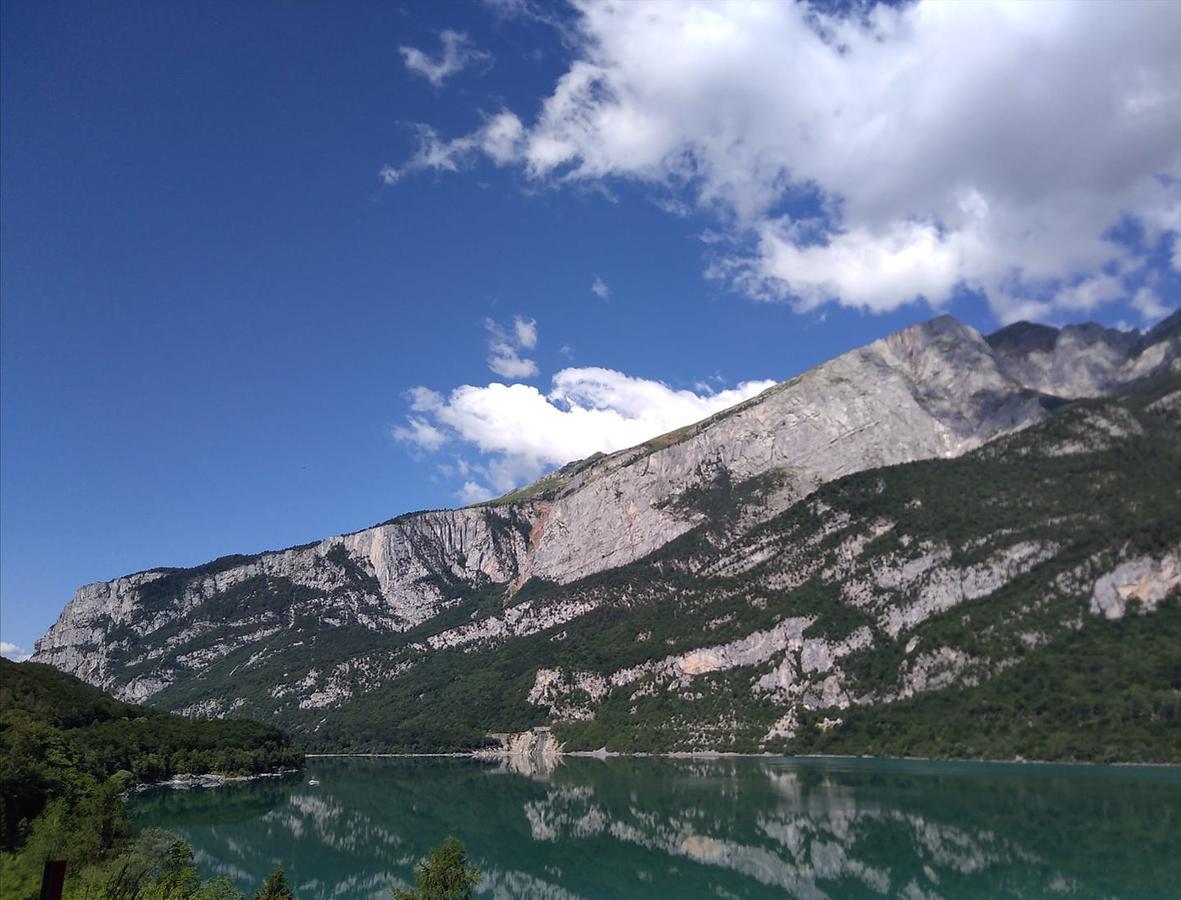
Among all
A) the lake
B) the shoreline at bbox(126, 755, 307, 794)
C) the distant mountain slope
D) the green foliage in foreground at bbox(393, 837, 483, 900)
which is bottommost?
the lake

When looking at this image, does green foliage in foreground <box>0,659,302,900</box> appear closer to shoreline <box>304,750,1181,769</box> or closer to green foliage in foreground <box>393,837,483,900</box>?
green foliage in foreground <box>393,837,483,900</box>

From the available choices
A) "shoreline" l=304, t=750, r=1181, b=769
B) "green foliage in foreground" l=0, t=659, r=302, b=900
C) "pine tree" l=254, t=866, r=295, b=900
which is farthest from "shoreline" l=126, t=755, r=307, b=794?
"pine tree" l=254, t=866, r=295, b=900

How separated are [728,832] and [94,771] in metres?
60.5

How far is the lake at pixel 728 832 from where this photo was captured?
189 feet

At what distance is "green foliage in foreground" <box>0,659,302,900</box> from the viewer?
34.7 m

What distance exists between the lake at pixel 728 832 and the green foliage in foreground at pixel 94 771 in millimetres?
7099

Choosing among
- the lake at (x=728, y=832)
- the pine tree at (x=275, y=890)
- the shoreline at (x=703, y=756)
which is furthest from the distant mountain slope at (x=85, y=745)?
the shoreline at (x=703, y=756)

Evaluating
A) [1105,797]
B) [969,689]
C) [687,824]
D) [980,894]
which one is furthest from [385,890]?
[969,689]

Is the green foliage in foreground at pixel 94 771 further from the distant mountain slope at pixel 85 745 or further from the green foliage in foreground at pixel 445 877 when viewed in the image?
the green foliage in foreground at pixel 445 877

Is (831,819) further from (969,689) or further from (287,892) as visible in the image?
(969,689)

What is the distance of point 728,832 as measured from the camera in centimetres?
7450

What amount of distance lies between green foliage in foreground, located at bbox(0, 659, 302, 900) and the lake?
7099 mm

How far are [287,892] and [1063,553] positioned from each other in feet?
473

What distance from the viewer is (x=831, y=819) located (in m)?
76.8
